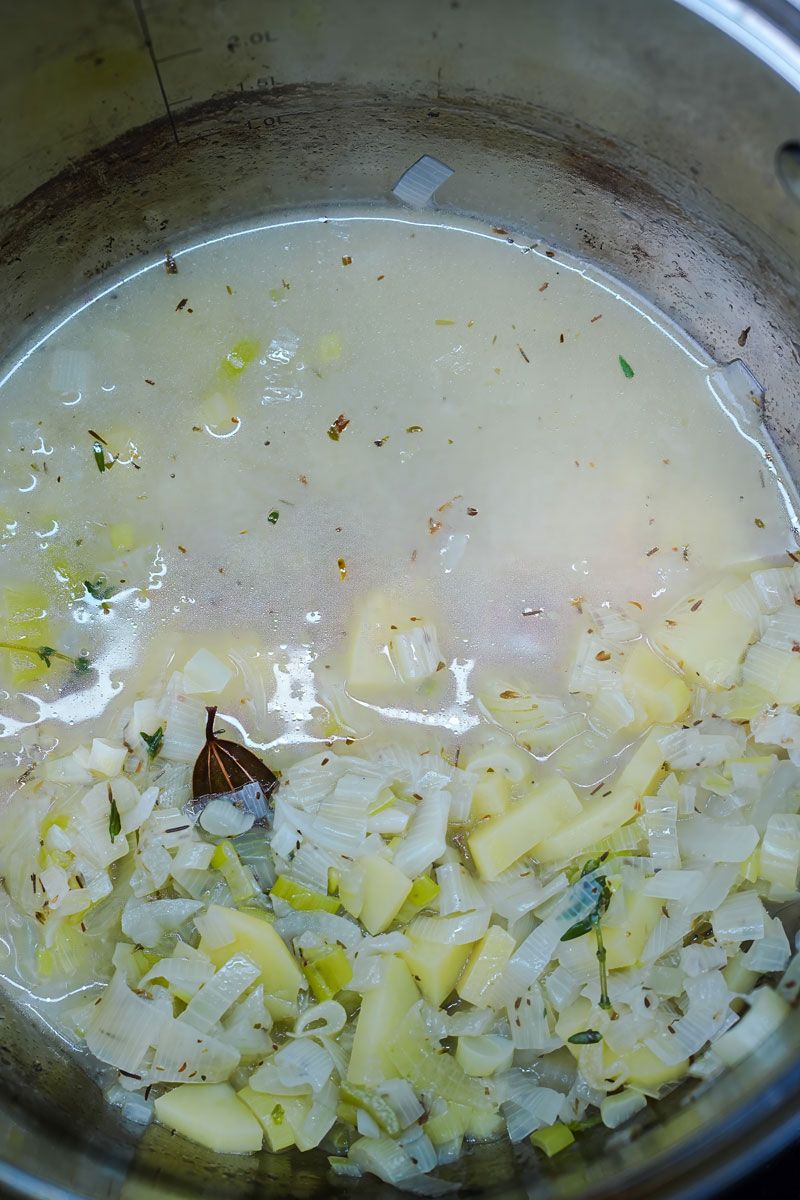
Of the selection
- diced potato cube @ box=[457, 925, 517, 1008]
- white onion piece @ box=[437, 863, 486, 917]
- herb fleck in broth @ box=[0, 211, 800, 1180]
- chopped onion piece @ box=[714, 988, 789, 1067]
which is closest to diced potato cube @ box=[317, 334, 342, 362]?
herb fleck in broth @ box=[0, 211, 800, 1180]

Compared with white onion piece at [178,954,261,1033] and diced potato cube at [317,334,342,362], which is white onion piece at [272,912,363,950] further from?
diced potato cube at [317,334,342,362]

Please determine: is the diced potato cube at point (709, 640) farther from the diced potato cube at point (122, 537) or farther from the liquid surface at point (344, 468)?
the diced potato cube at point (122, 537)

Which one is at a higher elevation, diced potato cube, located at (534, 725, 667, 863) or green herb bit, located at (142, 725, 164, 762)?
green herb bit, located at (142, 725, 164, 762)

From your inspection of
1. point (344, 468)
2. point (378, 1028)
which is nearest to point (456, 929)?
point (378, 1028)

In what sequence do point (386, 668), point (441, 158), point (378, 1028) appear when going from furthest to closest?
point (441, 158) < point (386, 668) < point (378, 1028)

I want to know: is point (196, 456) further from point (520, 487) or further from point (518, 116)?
point (518, 116)

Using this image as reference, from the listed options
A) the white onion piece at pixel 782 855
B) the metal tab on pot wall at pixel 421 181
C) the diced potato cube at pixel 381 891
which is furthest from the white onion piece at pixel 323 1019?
the metal tab on pot wall at pixel 421 181

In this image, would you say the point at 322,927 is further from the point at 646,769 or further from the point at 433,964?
the point at 646,769
